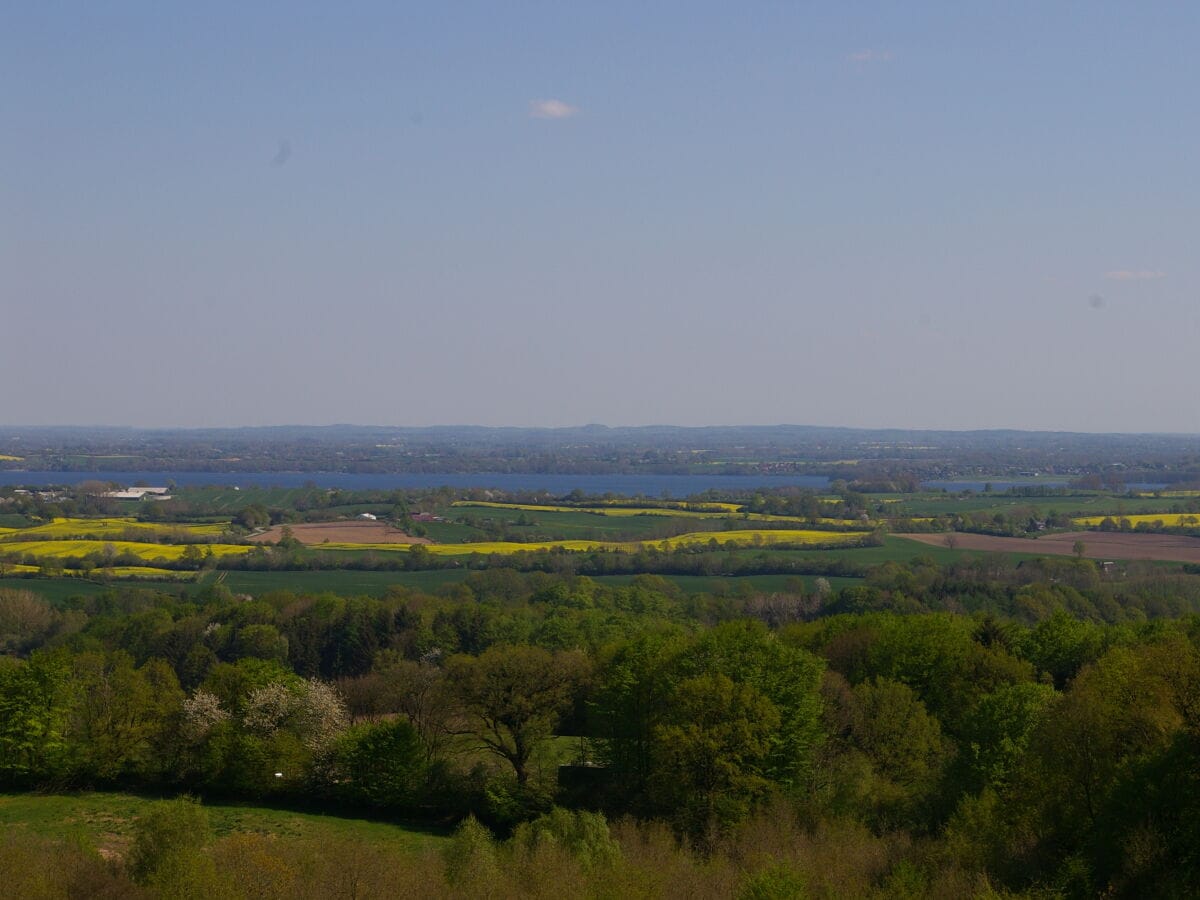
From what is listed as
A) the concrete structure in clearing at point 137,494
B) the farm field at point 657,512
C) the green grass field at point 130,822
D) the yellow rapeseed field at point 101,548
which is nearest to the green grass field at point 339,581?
the yellow rapeseed field at point 101,548

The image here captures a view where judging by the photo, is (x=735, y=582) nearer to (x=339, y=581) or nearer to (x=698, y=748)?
(x=339, y=581)

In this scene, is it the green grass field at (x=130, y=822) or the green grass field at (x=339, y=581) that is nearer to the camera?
the green grass field at (x=130, y=822)

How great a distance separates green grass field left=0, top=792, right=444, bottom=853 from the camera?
33594 mm

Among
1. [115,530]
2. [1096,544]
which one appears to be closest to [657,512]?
[1096,544]

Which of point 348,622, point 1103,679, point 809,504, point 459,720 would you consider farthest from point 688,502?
point 1103,679

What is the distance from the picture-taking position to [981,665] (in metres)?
40.2

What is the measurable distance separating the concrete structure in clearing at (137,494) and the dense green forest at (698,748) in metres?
90.7

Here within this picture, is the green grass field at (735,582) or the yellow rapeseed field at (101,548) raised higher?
the yellow rapeseed field at (101,548)

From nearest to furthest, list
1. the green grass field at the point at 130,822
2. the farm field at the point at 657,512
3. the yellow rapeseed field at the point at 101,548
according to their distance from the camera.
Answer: the green grass field at the point at 130,822 < the yellow rapeseed field at the point at 101,548 < the farm field at the point at 657,512

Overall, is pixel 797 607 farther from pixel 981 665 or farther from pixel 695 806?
pixel 695 806

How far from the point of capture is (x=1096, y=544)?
99.9 meters

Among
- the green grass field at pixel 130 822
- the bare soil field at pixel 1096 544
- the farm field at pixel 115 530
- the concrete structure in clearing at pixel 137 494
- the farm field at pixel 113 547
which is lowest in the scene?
the green grass field at pixel 130 822

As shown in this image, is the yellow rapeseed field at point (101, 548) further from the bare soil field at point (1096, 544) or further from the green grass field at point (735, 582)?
the bare soil field at point (1096, 544)

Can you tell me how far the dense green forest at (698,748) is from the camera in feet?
76.9
